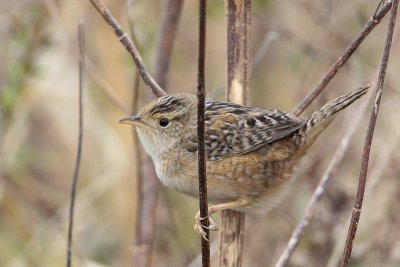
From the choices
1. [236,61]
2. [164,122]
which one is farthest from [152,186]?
[236,61]

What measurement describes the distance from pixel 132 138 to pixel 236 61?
9.52ft

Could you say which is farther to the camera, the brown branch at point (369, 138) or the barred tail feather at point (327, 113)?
the barred tail feather at point (327, 113)

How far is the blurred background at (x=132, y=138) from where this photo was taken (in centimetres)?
436

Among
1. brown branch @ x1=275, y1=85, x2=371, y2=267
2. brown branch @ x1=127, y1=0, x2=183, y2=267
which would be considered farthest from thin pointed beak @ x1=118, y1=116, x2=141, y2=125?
brown branch @ x1=275, y1=85, x2=371, y2=267

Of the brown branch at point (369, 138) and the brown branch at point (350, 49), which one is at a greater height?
the brown branch at point (350, 49)

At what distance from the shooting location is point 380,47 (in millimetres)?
5230

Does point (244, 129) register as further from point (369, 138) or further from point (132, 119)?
point (369, 138)

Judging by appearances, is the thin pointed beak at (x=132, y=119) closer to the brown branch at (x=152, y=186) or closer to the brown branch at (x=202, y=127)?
the brown branch at (x=152, y=186)

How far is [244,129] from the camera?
315 centimetres

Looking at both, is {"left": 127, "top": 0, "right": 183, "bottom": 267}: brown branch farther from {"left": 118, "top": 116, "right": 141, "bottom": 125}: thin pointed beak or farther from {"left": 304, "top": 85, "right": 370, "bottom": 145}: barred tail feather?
{"left": 304, "top": 85, "right": 370, "bottom": 145}: barred tail feather

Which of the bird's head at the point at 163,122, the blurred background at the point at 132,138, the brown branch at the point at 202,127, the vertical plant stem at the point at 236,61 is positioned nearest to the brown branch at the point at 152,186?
the bird's head at the point at 163,122

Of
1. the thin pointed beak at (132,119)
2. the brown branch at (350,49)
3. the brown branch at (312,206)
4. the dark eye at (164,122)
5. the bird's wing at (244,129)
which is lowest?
the brown branch at (312,206)

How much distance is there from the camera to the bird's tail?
9.24 feet

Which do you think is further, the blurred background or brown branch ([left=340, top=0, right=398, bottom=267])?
the blurred background
